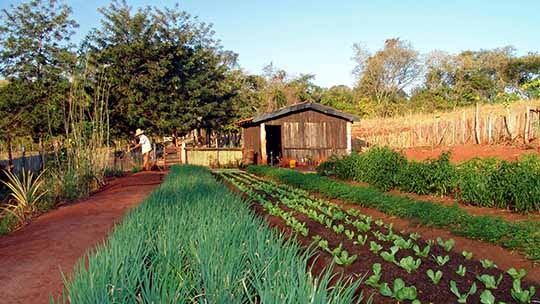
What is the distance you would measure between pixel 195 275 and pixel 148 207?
1.87 metres

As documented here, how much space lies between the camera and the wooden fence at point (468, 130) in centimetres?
1270

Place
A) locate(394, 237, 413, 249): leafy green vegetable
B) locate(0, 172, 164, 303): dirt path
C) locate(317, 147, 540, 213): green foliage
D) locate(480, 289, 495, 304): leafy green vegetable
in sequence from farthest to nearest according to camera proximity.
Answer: locate(317, 147, 540, 213): green foliage
locate(394, 237, 413, 249): leafy green vegetable
locate(0, 172, 164, 303): dirt path
locate(480, 289, 495, 304): leafy green vegetable

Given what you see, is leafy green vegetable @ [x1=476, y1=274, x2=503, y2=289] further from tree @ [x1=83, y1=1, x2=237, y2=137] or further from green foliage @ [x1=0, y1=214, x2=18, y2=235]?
tree @ [x1=83, y1=1, x2=237, y2=137]

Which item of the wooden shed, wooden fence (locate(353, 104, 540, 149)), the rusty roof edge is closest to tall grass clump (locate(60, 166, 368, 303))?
wooden fence (locate(353, 104, 540, 149))

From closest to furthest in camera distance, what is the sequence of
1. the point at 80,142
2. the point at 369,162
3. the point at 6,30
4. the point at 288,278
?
the point at 288,278, the point at 80,142, the point at 369,162, the point at 6,30

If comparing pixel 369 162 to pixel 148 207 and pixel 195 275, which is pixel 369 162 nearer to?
pixel 148 207

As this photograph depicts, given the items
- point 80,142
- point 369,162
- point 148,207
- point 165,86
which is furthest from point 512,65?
point 148,207

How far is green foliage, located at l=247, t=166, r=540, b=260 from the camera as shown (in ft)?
12.2

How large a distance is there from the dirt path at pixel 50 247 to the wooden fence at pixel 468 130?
11573mm

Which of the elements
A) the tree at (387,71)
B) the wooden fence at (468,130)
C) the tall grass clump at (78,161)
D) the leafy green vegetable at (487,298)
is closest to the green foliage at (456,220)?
the leafy green vegetable at (487,298)

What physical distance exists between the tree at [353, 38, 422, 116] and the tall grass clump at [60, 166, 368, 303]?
34.4 meters

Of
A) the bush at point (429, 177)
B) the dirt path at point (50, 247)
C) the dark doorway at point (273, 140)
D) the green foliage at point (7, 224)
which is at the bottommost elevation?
the green foliage at point (7, 224)

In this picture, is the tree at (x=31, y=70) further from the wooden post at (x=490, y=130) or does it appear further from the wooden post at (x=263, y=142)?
the wooden post at (x=490, y=130)

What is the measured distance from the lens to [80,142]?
845cm
